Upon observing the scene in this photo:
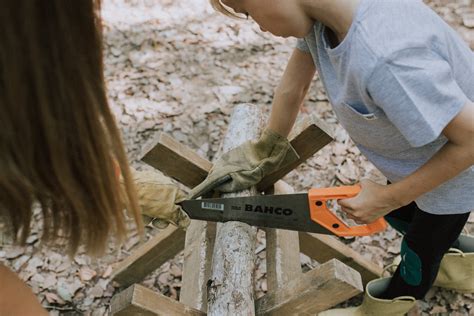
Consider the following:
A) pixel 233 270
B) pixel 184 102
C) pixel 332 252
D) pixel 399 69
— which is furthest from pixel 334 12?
pixel 184 102

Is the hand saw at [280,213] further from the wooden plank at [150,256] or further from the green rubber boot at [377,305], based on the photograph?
the green rubber boot at [377,305]

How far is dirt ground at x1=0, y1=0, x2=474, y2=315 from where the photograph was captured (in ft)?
A: 9.14

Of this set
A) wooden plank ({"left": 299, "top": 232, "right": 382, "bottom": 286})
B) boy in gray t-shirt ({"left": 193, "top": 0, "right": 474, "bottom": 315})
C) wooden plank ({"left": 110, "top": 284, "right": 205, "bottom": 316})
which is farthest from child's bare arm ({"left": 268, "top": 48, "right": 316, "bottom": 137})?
wooden plank ({"left": 110, "top": 284, "right": 205, "bottom": 316})

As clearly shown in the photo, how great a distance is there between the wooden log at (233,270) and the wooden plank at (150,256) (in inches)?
20.7

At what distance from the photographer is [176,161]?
2.08 metres

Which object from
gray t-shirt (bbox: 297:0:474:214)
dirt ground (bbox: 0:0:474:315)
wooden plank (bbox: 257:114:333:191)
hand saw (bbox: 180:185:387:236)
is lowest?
dirt ground (bbox: 0:0:474:315)

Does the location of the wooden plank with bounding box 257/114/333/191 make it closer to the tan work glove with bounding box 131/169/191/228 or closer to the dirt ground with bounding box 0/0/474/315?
the tan work glove with bounding box 131/169/191/228

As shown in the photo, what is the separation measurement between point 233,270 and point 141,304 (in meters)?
0.39

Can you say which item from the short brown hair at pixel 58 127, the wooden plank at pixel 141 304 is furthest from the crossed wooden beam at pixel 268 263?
the short brown hair at pixel 58 127

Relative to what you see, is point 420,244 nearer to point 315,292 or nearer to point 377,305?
point 377,305

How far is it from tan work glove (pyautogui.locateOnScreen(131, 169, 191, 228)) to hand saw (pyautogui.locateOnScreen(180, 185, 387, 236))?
7 cm

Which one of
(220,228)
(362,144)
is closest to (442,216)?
Answer: (362,144)

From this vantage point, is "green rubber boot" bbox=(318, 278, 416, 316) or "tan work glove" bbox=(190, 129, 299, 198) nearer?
"tan work glove" bbox=(190, 129, 299, 198)

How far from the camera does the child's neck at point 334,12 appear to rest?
4.51 feet
